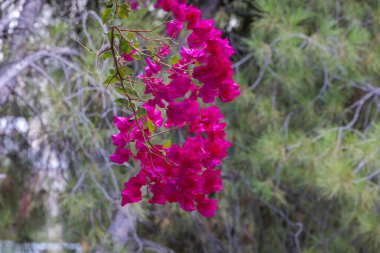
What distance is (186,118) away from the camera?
1.99ft

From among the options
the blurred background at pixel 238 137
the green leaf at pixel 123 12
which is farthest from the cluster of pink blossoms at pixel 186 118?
the blurred background at pixel 238 137

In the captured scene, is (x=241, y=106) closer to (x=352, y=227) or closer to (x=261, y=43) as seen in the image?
(x=261, y=43)

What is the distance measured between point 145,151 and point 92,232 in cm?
109

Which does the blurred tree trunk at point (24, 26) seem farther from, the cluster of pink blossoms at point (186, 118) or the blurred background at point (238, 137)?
the cluster of pink blossoms at point (186, 118)

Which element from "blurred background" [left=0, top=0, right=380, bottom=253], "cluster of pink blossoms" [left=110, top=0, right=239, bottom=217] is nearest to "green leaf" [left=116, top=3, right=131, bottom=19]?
"cluster of pink blossoms" [left=110, top=0, right=239, bottom=217]

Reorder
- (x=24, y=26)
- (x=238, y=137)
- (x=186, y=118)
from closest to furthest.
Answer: (x=186, y=118)
(x=24, y=26)
(x=238, y=137)

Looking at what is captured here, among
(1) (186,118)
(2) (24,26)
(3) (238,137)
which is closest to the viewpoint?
(1) (186,118)

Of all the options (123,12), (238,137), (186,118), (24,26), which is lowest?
(238,137)

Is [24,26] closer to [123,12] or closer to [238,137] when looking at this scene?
[238,137]

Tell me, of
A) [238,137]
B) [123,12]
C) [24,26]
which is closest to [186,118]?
[123,12]

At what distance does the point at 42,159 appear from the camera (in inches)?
72.8

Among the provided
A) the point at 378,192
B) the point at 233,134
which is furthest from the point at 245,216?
the point at 378,192

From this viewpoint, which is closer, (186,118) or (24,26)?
(186,118)

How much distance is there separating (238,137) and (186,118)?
58.6 inches
